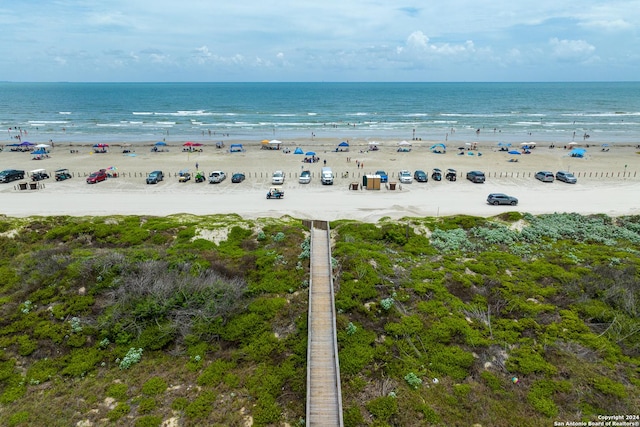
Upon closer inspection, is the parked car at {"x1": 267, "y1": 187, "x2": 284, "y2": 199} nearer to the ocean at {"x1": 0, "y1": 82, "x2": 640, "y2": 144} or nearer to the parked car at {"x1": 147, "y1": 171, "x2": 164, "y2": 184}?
the parked car at {"x1": 147, "y1": 171, "x2": 164, "y2": 184}

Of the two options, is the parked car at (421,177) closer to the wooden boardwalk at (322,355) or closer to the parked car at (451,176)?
the parked car at (451,176)

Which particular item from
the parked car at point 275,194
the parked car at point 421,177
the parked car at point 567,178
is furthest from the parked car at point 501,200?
the parked car at point 275,194

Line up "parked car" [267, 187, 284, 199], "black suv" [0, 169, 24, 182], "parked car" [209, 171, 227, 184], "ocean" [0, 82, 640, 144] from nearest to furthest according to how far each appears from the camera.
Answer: "parked car" [267, 187, 284, 199], "black suv" [0, 169, 24, 182], "parked car" [209, 171, 227, 184], "ocean" [0, 82, 640, 144]

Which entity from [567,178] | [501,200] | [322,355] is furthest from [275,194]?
[567,178]

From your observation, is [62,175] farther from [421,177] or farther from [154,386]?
[421,177]

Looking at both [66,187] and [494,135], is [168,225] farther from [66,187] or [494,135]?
[494,135]

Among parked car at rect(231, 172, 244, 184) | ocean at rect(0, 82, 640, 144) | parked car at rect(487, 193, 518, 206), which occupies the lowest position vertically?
parked car at rect(487, 193, 518, 206)

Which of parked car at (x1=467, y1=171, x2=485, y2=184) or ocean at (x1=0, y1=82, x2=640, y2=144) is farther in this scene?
ocean at (x1=0, y1=82, x2=640, y2=144)

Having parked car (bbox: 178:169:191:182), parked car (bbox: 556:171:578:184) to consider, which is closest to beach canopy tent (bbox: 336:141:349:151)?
parked car (bbox: 178:169:191:182)
